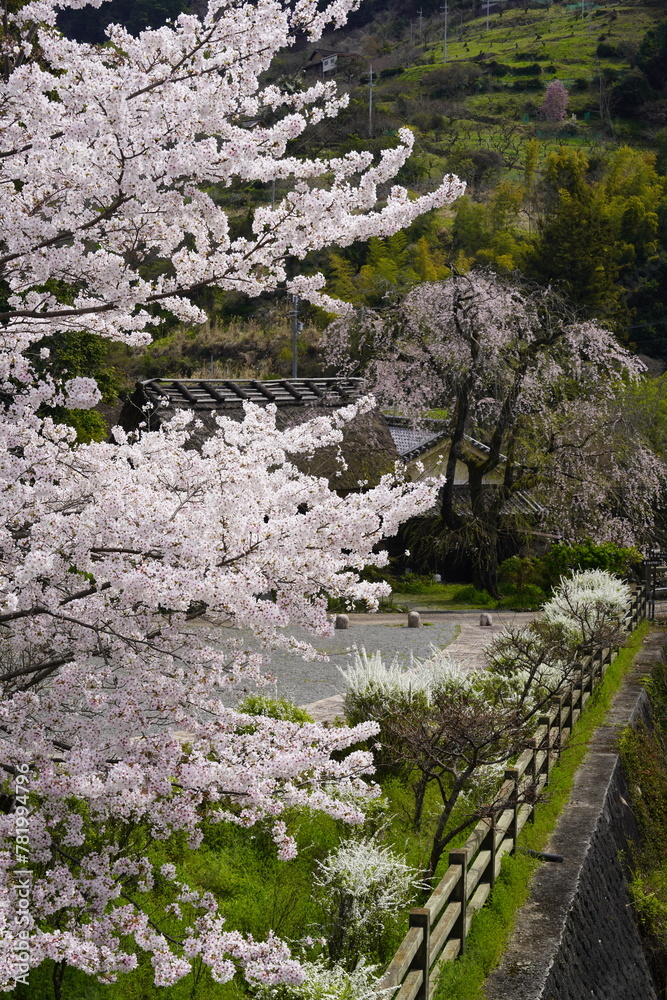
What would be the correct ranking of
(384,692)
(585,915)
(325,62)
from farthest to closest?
(325,62)
(384,692)
(585,915)

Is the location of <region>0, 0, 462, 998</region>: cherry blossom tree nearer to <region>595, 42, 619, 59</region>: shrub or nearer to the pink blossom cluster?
the pink blossom cluster

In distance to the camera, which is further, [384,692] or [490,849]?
[384,692]

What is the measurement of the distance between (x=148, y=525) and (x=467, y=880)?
2.99m

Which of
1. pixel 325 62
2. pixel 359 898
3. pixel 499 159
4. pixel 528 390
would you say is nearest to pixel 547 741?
pixel 359 898

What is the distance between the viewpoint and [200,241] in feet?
14.3

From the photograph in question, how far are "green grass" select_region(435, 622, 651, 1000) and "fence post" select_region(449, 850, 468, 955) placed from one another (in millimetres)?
108

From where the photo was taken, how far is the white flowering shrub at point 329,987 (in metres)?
3.91

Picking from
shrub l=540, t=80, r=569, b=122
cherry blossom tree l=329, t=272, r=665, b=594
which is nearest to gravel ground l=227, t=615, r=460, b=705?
cherry blossom tree l=329, t=272, r=665, b=594

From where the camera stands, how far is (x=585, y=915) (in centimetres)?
616

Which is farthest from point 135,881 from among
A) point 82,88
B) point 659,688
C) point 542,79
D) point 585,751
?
point 542,79

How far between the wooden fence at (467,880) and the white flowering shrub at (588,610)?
1.83 m

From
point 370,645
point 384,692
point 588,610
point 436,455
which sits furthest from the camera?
point 436,455

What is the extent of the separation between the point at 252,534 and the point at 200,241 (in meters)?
1.55

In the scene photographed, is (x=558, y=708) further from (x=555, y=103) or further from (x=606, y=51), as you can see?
(x=606, y=51)
